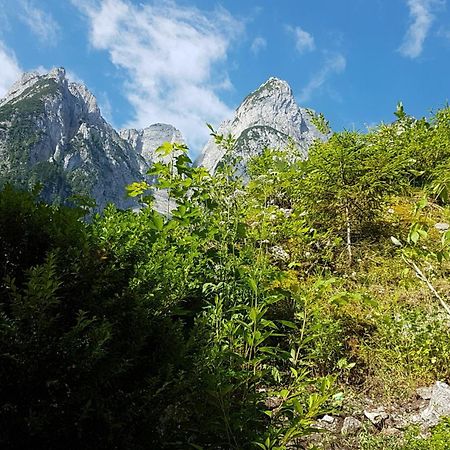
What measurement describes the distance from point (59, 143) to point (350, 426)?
16803cm

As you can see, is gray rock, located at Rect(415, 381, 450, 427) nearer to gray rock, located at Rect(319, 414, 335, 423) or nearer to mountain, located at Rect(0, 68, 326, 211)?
gray rock, located at Rect(319, 414, 335, 423)

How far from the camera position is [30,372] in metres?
1.74

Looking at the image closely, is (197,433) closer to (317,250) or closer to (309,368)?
(309,368)

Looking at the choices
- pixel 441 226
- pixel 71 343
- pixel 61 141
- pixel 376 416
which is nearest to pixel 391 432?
pixel 376 416

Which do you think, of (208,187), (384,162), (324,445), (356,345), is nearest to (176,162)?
(208,187)

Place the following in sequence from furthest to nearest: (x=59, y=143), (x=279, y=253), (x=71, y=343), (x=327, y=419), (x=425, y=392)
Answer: (x=59, y=143), (x=279, y=253), (x=425, y=392), (x=327, y=419), (x=71, y=343)

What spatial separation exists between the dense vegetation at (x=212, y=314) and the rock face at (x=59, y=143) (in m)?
131

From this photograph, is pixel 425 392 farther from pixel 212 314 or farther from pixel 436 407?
pixel 212 314

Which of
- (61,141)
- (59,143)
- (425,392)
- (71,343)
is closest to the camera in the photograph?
(71,343)

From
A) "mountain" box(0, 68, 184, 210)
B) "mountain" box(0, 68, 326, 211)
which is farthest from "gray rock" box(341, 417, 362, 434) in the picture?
Result: "mountain" box(0, 68, 184, 210)

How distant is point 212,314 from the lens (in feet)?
10.9

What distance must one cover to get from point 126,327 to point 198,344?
20.3 inches

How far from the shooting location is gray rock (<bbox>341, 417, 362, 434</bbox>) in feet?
11.0

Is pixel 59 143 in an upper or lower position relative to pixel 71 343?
upper
